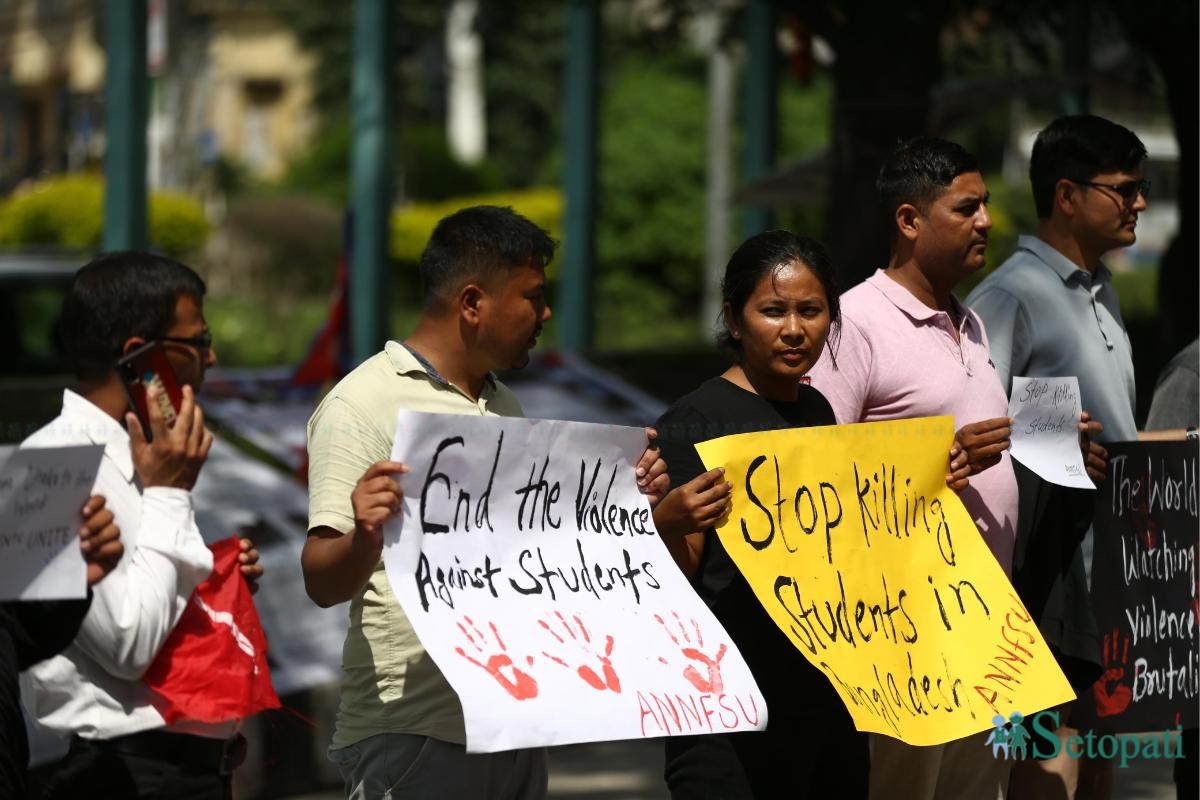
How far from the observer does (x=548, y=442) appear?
3.64m

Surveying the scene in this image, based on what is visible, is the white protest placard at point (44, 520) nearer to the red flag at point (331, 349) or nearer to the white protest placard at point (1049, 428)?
the white protest placard at point (1049, 428)

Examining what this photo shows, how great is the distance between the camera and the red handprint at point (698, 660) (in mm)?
3629

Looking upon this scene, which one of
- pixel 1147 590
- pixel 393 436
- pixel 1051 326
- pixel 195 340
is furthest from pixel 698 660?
pixel 1147 590

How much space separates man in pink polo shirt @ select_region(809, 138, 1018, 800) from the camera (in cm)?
421

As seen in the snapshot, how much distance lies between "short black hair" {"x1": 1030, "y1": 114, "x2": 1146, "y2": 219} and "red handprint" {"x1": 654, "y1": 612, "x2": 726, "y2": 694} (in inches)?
71.5

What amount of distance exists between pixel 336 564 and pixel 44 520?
520 millimetres

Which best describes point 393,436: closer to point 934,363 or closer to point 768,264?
point 768,264

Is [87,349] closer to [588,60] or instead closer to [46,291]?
[46,291]

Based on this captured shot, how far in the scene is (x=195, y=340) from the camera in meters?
3.50

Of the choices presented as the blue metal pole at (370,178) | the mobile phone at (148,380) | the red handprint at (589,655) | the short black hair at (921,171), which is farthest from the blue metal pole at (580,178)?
the mobile phone at (148,380)

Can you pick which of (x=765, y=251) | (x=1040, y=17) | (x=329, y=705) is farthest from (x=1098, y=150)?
(x=1040, y=17)

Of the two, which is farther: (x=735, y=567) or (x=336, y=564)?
(x=735, y=567)

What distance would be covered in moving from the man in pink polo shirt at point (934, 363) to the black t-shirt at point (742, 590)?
35cm

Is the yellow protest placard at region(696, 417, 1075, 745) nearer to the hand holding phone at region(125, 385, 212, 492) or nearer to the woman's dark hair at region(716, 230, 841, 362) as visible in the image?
the woman's dark hair at region(716, 230, 841, 362)
